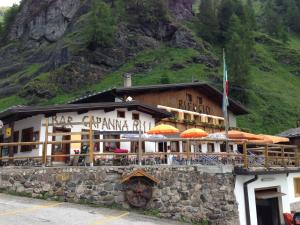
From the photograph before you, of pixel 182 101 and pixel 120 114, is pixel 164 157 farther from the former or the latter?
pixel 182 101

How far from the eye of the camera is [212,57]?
7100cm

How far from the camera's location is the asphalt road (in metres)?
12.2

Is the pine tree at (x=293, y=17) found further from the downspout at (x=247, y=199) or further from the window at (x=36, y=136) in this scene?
the downspout at (x=247, y=199)

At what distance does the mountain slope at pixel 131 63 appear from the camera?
60344 mm

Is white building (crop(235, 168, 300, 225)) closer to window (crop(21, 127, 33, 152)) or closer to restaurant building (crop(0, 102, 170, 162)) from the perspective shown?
restaurant building (crop(0, 102, 170, 162))

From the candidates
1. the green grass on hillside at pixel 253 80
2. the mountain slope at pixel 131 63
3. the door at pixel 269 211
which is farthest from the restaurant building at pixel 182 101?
the mountain slope at pixel 131 63

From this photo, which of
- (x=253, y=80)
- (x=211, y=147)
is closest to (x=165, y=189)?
(x=211, y=147)

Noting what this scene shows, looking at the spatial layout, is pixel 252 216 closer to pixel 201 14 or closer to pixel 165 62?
pixel 165 62

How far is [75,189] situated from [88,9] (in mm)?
79298

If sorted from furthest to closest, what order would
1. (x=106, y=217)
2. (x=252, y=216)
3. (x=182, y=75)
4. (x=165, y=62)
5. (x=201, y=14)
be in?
(x=201, y=14) → (x=165, y=62) → (x=182, y=75) → (x=252, y=216) → (x=106, y=217)

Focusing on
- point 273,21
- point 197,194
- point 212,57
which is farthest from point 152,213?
point 273,21

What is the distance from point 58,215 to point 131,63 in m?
58.0

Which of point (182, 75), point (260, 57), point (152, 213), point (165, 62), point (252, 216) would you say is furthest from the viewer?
point (260, 57)

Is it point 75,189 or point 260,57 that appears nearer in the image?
point 75,189
